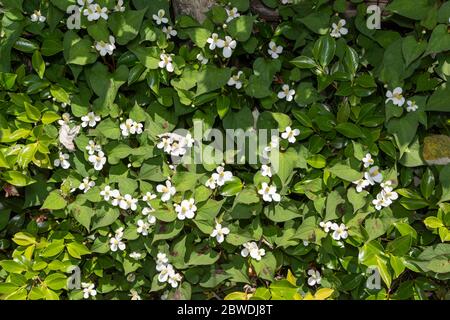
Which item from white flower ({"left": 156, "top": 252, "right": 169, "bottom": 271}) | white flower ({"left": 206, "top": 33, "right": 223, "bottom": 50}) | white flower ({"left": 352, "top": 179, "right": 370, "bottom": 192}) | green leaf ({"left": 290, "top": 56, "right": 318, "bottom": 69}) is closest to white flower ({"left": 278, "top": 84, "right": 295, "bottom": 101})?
green leaf ({"left": 290, "top": 56, "right": 318, "bottom": 69})

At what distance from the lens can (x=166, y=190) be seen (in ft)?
7.74

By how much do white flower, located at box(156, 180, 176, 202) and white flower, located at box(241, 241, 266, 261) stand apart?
45cm

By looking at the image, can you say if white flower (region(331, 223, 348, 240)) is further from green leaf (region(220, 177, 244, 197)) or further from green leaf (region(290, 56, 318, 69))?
green leaf (region(290, 56, 318, 69))

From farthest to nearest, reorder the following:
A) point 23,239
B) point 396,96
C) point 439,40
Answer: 1. point 23,239
2. point 396,96
3. point 439,40

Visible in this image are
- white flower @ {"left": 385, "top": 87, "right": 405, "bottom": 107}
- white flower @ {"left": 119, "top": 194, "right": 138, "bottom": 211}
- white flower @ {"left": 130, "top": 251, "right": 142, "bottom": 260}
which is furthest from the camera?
white flower @ {"left": 130, "top": 251, "right": 142, "bottom": 260}

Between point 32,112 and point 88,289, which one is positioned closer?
point 32,112

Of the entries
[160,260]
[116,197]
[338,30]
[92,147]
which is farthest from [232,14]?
[160,260]

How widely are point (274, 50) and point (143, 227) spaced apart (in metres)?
1.08

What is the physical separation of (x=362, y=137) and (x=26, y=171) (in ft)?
5.36

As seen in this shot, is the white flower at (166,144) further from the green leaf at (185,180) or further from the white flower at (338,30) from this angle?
the white flower at (338,30)

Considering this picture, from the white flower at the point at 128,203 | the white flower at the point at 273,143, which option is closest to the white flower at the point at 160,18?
the white flower at the point at 273,143

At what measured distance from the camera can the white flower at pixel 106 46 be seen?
229 cm

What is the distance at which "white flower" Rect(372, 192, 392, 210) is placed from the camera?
2299 millimetres

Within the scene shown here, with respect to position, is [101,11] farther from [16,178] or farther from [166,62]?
[16,178]
